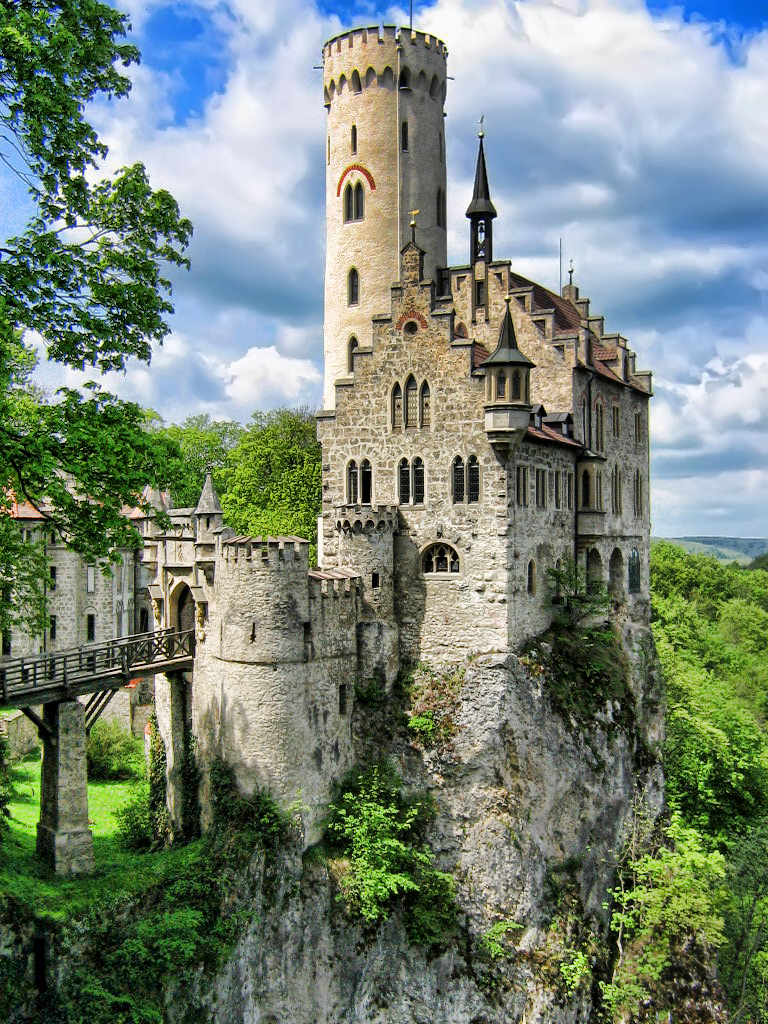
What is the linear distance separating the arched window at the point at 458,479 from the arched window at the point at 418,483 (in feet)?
4.19

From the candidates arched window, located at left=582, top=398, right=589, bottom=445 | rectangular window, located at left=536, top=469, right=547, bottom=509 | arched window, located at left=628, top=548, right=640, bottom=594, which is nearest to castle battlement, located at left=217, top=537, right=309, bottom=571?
rectangular window, located at left=536, top=469, right=547, bottom=509

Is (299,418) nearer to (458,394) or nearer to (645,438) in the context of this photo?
(645,438)

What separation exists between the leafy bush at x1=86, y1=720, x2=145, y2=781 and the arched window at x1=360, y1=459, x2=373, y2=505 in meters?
14.1

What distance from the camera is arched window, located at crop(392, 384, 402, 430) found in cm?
3341

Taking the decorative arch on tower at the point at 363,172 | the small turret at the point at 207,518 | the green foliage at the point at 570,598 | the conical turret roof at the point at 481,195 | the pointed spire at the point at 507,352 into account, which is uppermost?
the decorative arch on tower at the point at 363,172

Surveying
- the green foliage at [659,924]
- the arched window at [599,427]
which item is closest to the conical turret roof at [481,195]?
the arched window at [599,427]

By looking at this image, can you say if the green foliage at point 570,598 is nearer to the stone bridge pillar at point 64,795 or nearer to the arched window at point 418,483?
the arched window at point 418,483

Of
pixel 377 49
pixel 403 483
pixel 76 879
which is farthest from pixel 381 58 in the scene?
pixel 76 879

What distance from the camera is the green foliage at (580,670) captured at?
33812mm

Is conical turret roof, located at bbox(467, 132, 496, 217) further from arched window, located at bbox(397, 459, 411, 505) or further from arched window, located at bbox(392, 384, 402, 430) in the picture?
arched window, located at bbox(397, 459, 411, 505)

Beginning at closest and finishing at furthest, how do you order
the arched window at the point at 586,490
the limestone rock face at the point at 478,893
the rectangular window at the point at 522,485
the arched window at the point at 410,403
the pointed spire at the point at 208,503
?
the limestone rock face at the point at 478,893 < the pointed spire at the point at 208,503 < the rectangular window at the point at 522,485 < the arched window at the point at 410,403 < the arched window at the point at 586,490

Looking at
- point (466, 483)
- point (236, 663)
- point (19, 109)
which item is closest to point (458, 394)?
point (466, 483)

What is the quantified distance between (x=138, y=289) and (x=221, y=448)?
4643 centimetres

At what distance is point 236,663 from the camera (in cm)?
2786
